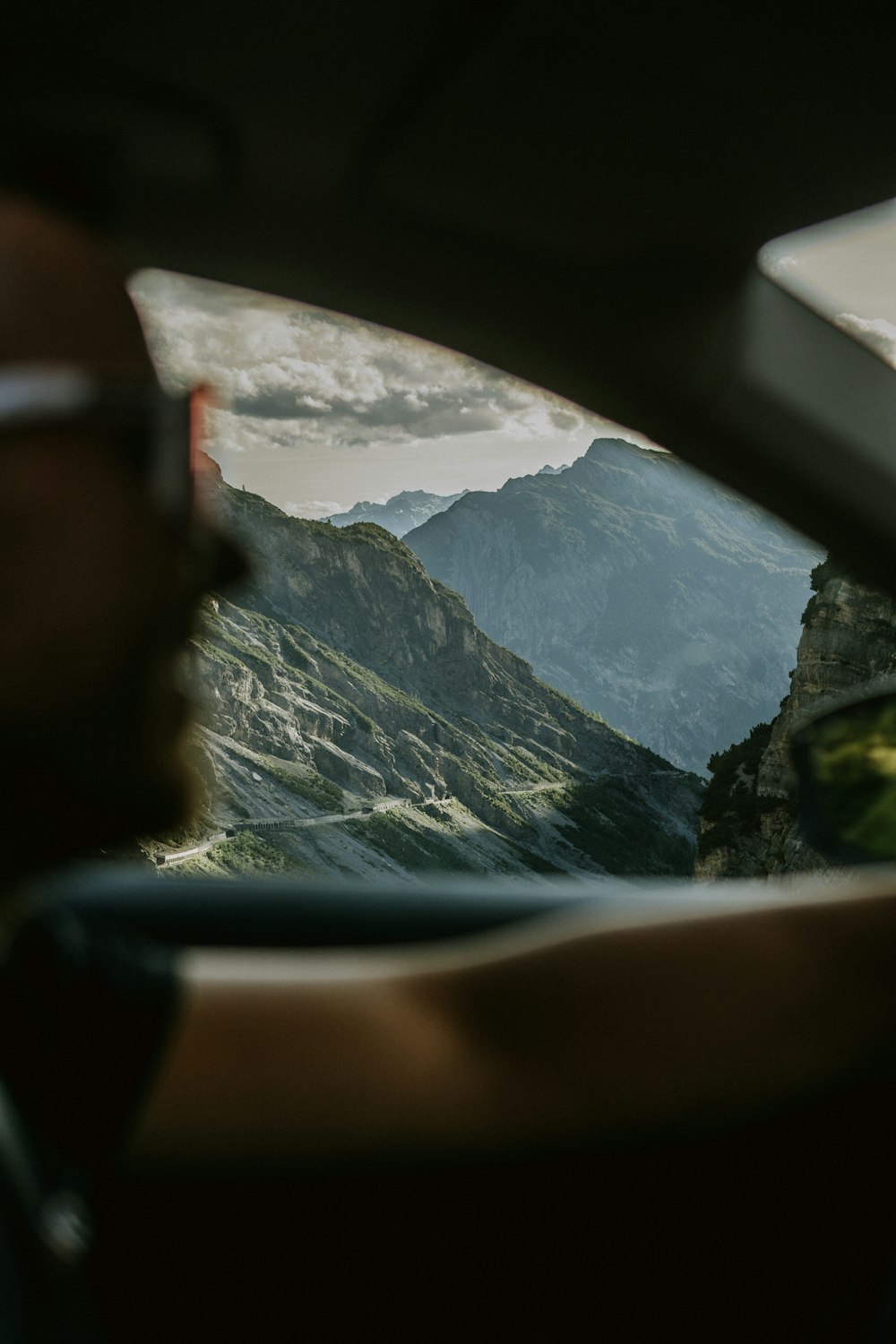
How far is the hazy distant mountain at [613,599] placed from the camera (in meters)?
17.1

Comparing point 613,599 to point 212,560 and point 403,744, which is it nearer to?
point 403,744

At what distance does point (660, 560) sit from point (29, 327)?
5426 cm

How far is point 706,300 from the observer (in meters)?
2.55

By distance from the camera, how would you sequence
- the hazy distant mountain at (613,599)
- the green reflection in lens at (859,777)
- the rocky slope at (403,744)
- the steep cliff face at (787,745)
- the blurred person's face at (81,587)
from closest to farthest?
the blurred person's face at (81,587) < the green reflection in lens at (859,777) < the steep cliff face at (787,745) < the hazy distant mountain at (613,599) < the rocky slope at (403,744)

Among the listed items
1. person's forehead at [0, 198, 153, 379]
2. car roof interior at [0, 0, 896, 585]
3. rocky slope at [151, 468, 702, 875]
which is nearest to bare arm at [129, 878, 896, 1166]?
person's forehead at [0, 198, 153, 379]

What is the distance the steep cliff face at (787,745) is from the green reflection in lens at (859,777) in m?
0.04

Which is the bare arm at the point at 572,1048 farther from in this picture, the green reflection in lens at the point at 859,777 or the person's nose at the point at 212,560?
the person's nose at the point at 212,560

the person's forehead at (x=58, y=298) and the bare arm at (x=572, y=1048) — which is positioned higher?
the person's forehead at (x=58, y=298)

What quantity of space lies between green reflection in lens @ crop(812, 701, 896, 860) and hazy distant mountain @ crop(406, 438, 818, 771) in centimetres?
248

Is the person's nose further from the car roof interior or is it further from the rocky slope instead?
the rocky slope

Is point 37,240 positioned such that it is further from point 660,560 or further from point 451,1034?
point 660,560

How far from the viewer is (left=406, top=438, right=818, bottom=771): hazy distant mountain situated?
17125mm

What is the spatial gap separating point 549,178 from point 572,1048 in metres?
2.09

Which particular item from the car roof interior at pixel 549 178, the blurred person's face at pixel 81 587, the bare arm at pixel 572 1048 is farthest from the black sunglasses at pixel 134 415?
the car roof interior at pixel 549 178
